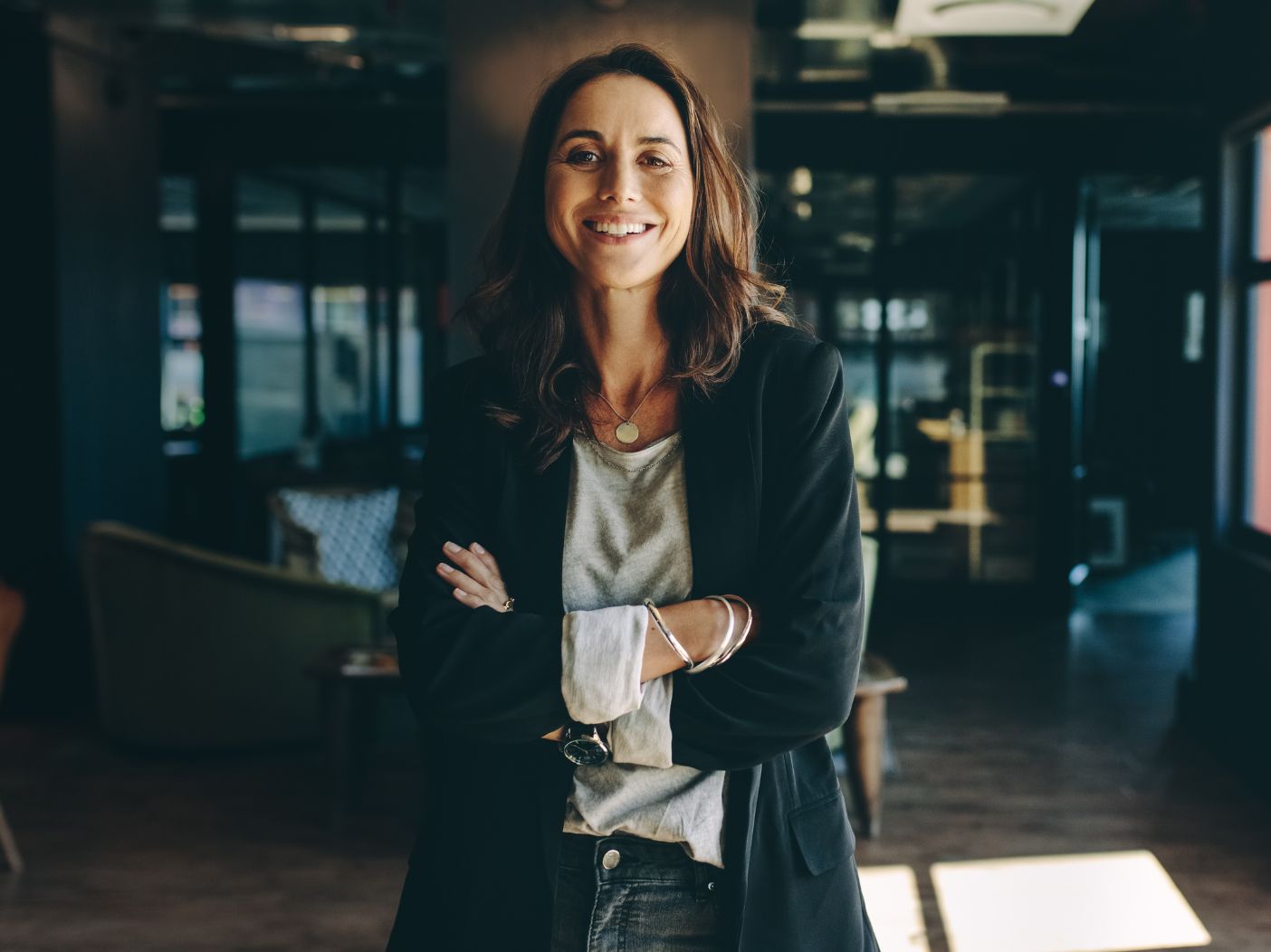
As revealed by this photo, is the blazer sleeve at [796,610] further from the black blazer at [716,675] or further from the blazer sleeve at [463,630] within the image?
the blazer sleeve at [463,630]

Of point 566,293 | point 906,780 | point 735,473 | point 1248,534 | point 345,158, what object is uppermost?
point 345,158

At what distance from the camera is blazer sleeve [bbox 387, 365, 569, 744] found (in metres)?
1.17

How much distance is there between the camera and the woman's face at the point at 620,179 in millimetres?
1217

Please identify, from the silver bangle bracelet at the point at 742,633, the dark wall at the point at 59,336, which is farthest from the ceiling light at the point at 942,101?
the silver bangle bracelet at the point at 742,633

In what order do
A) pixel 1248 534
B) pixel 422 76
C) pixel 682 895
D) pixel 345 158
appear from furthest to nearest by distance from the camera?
pixel 345 158 < pixel 422 76 < pixel 1248 534 < pixel 682 895

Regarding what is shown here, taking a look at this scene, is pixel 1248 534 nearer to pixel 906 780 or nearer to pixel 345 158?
pixel 906 780

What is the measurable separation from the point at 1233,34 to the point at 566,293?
4312 millimetres

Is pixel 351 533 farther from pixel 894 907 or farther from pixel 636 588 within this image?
pixel 636 588

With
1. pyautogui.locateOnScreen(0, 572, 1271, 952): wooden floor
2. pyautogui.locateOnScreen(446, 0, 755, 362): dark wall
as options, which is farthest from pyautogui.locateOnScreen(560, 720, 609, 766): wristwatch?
pyautogui.locateOnScreen(0, 572, 1271, 952): wooden floor

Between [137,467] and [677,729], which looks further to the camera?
[137,467]

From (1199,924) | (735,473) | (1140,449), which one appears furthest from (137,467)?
(1140,449)

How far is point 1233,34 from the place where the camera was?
15.1ft

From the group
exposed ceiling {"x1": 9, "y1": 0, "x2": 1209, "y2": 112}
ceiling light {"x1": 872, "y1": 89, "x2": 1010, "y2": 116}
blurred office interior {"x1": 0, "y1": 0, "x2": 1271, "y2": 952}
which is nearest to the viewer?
blurred office interior {"x1": 0, "y1": 0, "x2": 1271, "y2": 952}

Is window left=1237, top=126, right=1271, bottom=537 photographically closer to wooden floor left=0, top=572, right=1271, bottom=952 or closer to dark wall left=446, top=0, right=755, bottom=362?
wooden floor left=0, top=572, right=1271, bottom=952
